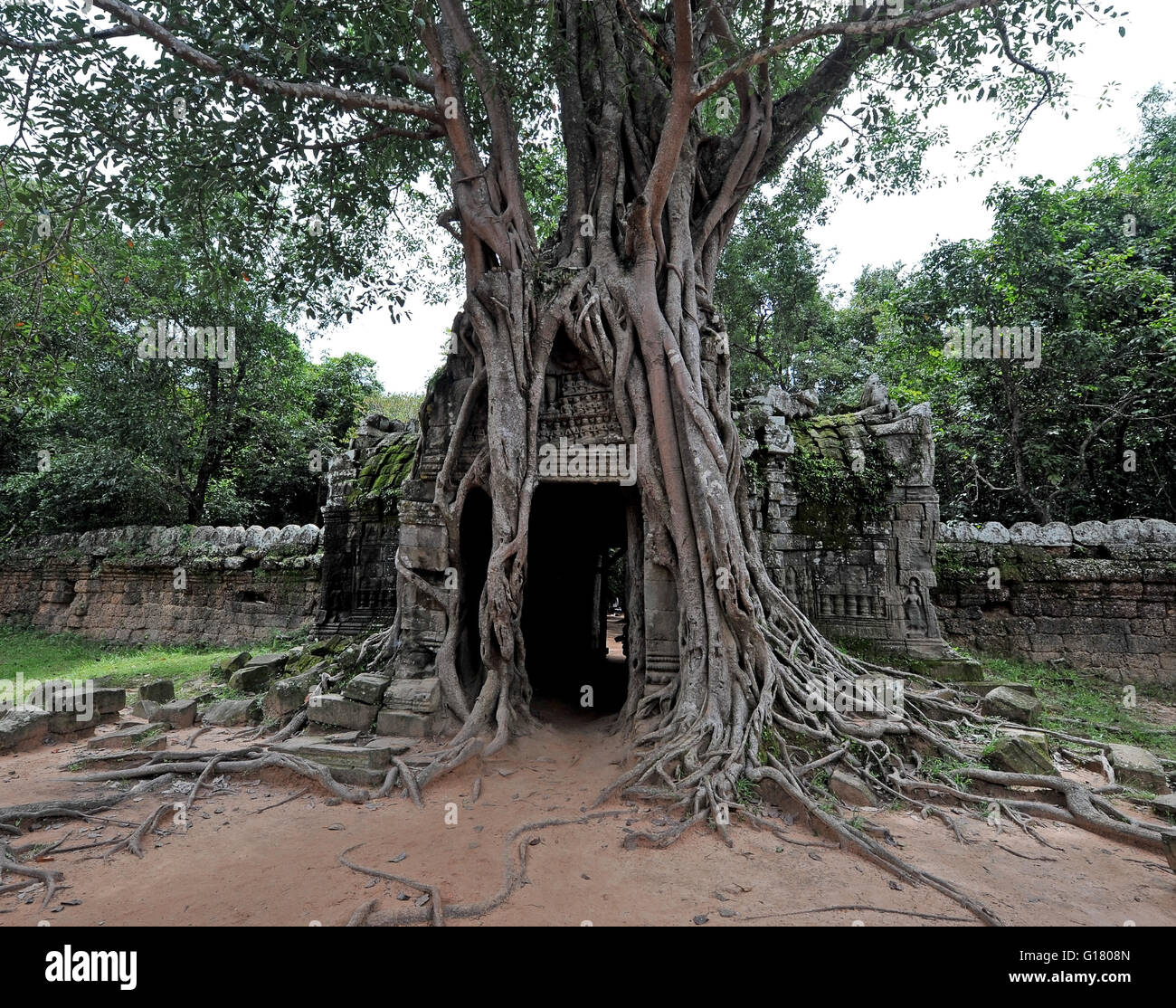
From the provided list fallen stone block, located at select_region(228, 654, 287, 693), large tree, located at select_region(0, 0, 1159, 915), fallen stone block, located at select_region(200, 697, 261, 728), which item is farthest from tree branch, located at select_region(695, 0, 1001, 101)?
fallen stone block, located at select_region(228, 654, 287, 693)

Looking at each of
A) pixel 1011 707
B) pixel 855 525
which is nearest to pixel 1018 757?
pixel 1011 707

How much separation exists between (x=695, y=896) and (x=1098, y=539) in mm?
7430

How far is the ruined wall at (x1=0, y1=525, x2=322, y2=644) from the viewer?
9391 millimetres

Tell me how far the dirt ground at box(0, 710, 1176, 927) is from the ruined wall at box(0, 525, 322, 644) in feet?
18.3

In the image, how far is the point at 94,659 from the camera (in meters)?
9.09

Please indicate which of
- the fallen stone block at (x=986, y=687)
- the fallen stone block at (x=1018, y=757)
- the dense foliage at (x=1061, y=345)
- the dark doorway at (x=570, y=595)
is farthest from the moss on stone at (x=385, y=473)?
the fallen stone block at (x=986, y=687)

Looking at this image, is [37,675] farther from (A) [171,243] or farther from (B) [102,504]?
(A) [171,243]

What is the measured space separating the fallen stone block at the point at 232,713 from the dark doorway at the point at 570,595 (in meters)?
2.73

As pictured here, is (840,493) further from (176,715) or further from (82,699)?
(82,699)

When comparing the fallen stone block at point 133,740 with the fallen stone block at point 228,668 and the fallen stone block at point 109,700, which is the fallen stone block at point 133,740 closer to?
the fallen stone block at point 109,700

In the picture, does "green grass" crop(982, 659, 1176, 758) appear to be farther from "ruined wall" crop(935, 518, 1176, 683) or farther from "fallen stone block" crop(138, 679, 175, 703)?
"fallen stone block" crop(138, 679, 175, 703)

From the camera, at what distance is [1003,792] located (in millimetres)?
3807

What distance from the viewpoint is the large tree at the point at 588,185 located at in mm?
4266
